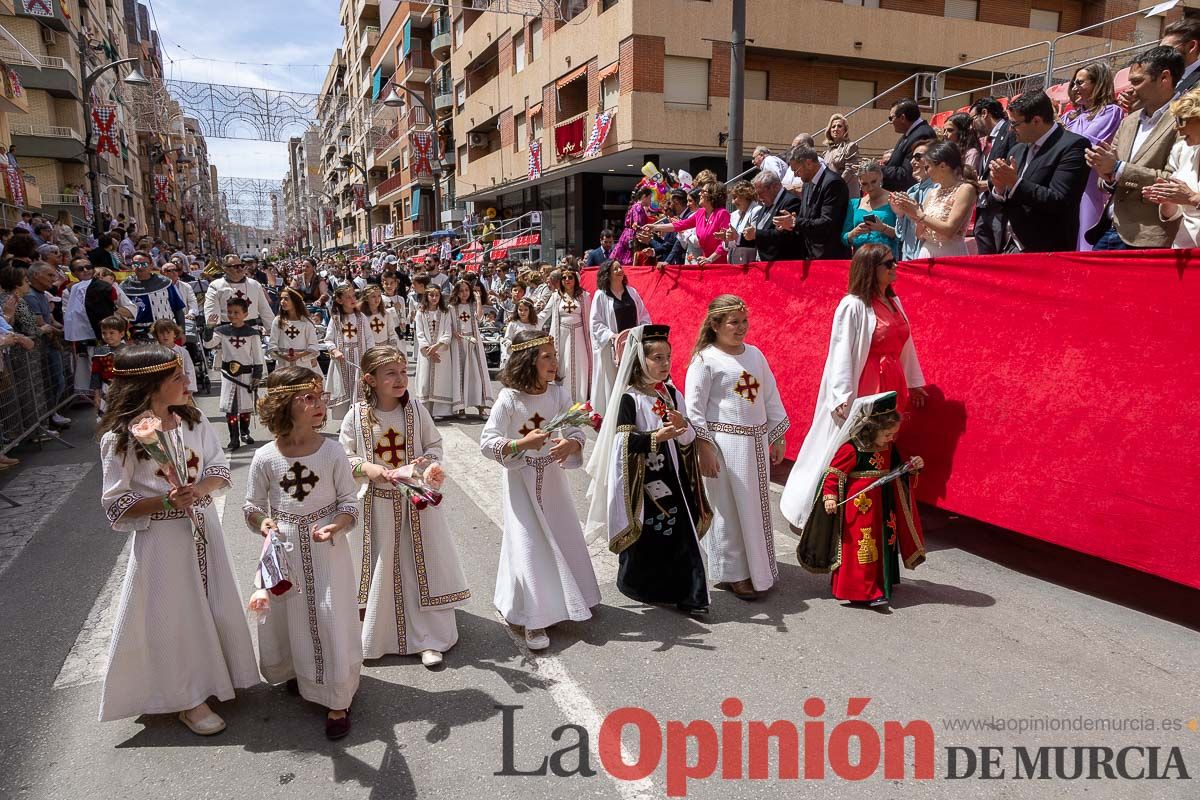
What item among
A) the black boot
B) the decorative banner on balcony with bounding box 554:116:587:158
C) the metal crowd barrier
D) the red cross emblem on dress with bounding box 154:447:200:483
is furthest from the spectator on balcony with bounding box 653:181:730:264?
the decorative banner on balcony with bounding box 554:116:587:158

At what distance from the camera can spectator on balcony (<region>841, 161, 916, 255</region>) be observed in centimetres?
642

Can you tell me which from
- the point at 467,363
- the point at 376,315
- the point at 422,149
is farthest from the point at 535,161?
the point at 376,315

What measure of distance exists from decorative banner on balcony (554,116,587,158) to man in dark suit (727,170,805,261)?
18157 mm

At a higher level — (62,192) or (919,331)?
(62,192)

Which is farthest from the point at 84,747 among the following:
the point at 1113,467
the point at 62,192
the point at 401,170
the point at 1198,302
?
the point at 401,170

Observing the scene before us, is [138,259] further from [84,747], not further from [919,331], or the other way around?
[919,331]

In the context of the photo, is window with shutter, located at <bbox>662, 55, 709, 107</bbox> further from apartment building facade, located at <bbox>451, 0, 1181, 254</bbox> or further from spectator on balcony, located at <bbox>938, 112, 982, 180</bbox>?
spectator on balcony, located at <bbox>938, 112, 982, 180</bbox>

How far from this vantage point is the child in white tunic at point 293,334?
29.2 feet

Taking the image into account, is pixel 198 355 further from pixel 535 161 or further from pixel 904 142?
pixel 535 161

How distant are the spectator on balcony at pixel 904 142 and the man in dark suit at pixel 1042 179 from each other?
219cm

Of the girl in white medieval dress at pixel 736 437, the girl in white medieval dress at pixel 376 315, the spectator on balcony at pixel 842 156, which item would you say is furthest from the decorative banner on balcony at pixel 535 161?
the girl in white medieval dress at pixel 736 437

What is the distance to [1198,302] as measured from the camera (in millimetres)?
4027

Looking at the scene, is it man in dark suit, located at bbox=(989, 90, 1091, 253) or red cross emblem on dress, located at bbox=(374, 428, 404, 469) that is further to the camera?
man in dark suit, located at bbox=(989, 90, 1091, 253)

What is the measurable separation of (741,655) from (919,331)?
10.0 ft
